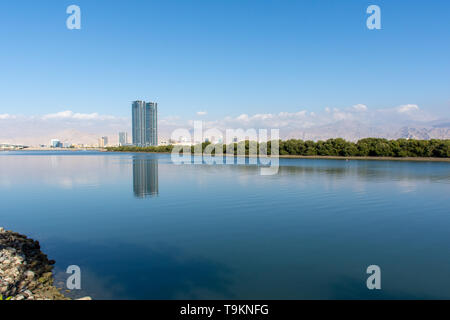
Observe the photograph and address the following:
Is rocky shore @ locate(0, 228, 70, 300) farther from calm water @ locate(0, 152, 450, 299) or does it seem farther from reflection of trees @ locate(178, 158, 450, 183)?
reflection of trees @ locate(178, 158, 450, 183)

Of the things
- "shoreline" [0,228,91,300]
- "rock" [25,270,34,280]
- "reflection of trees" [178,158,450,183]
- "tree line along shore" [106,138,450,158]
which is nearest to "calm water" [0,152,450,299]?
"shoreline" [0,228,91,300]

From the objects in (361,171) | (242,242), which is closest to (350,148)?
(361,171)

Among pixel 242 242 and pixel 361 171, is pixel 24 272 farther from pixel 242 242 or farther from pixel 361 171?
pixel 361 171

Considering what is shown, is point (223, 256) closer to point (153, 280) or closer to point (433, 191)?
point (153, 280)

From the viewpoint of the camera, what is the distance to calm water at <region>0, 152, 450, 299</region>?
7828mm

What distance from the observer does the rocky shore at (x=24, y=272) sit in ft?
23.0

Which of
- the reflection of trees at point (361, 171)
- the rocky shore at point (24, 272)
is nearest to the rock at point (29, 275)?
the rocky shore at point (24, 272)

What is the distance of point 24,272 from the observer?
26.5 feet

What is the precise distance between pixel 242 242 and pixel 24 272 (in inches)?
268

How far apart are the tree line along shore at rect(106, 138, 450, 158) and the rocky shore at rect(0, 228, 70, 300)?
86832mm

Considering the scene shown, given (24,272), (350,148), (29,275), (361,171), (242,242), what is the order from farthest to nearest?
(350,148) → (361,171) → (242,242) → (24,272) → (29,275)

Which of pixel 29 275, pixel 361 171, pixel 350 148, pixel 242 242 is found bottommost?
pixel 242 242
